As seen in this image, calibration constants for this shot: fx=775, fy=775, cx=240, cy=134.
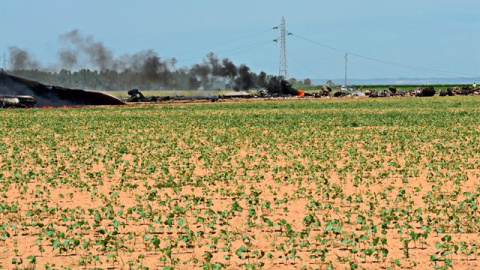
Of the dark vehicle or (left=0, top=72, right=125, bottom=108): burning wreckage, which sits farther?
(left=0, top=72, right=125, bottom=108): burning wreckage

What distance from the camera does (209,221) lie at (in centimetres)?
1794

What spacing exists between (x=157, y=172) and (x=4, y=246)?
1199 centimetres

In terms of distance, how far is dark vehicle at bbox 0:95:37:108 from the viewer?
92.8 m

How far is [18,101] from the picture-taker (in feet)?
309

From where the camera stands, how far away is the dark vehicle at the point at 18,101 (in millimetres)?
92812

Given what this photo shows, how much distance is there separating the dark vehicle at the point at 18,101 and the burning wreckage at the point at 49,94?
4.94 metres

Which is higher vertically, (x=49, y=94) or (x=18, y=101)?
(x=49, y=94)

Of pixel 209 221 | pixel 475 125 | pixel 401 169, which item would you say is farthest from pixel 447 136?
pixel 209 221

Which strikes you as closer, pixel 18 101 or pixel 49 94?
pixel 18 101

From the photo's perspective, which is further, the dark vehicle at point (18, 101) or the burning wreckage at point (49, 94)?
the burning wreckage at point (49, 94)

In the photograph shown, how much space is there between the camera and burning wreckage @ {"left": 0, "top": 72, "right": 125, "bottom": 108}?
10406 centimetres

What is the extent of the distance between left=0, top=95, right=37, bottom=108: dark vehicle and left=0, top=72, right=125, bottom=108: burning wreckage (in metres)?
4.94

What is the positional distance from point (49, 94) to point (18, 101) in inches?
434

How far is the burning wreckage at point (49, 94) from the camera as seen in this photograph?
341 ft
